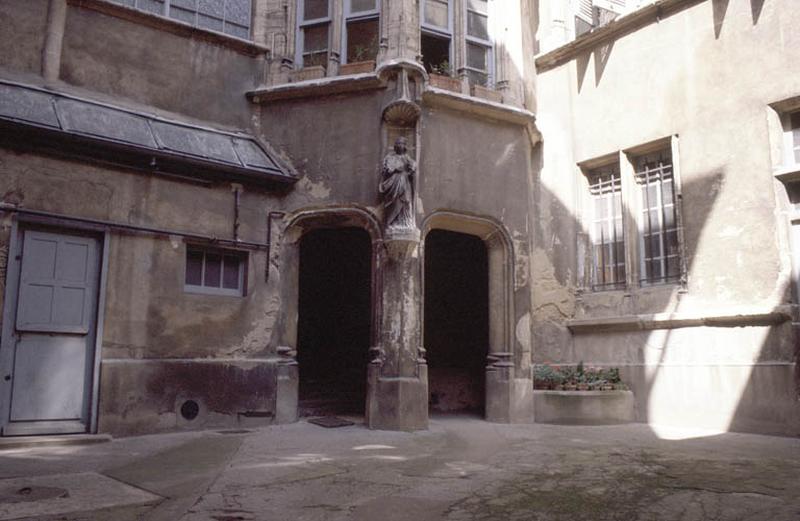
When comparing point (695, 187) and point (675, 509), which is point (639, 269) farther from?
point (675, 509)

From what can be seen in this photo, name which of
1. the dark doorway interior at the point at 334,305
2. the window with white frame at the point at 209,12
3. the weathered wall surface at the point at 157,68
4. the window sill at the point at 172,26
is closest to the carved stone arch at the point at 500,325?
the dark doorway interior at the point at 334,305

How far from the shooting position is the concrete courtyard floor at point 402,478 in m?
4.20

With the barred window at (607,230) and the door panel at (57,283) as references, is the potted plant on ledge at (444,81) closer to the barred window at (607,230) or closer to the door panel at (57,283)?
the barred window at (607,230)

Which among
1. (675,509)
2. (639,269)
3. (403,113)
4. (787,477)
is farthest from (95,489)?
(639,269)

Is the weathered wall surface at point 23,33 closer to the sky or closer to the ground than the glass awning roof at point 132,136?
closer to the sky

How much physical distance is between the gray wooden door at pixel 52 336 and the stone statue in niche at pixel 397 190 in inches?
147

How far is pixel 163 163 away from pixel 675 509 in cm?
695

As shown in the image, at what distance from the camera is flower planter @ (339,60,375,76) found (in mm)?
9477

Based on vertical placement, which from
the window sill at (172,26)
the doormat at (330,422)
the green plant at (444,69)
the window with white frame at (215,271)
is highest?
the window sill at (172,26)

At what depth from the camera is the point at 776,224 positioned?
27.3ft

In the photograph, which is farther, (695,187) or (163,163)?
(695,187)

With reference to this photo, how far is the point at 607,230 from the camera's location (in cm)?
1065

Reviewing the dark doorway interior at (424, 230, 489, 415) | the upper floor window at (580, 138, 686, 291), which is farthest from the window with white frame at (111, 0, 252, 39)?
the upper floor window at (580, 138, 686, 291)

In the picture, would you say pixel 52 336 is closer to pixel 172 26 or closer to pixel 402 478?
pixel 172 26
